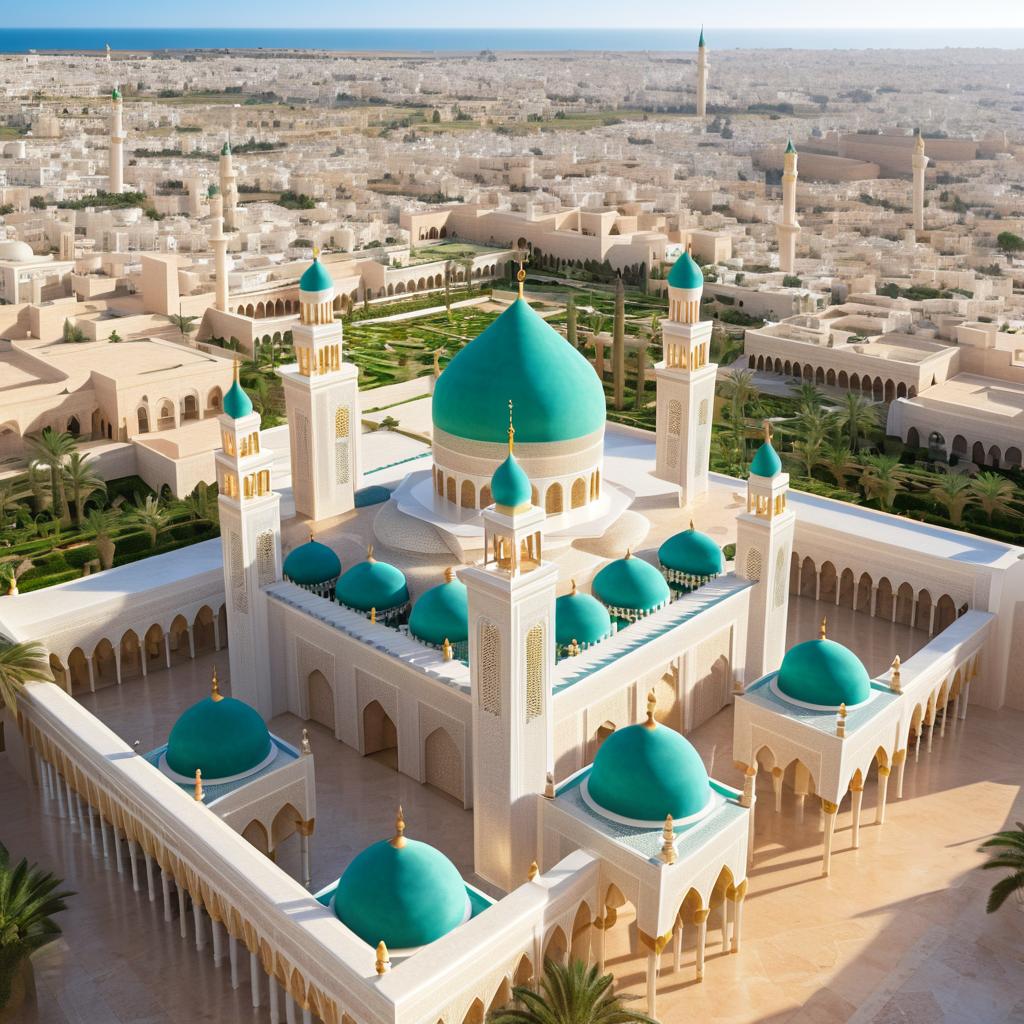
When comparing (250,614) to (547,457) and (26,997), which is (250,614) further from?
(26,997)

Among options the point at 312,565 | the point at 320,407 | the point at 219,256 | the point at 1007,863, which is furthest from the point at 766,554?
the point at 219,256

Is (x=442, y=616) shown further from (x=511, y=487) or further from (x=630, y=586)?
(x=511, y=487)

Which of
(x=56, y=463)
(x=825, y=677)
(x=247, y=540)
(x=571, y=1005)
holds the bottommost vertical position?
(x=571, y=1005)

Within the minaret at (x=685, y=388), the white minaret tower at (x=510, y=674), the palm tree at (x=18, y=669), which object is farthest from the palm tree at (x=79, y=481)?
the white minaret tower at (x=510, y=674)

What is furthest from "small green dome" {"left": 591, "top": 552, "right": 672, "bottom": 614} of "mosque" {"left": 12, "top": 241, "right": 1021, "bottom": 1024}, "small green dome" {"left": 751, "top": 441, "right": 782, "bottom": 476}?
A: "small green dome" {"left": 751, "top": 441, "right": 782, "bottom": 476}

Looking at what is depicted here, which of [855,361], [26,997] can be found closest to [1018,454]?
[855,361]

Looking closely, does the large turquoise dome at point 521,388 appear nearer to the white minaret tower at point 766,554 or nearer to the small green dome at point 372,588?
the small green dome at point 372,588
